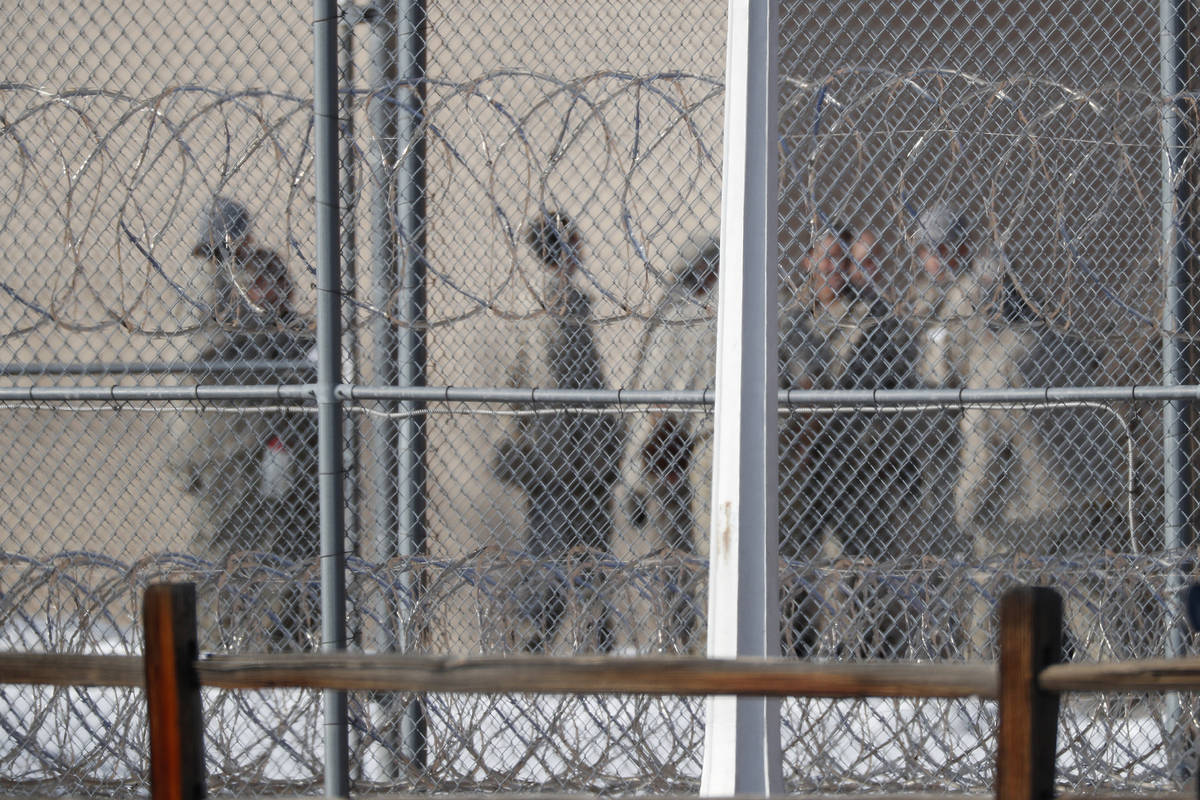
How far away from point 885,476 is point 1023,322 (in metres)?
0.93

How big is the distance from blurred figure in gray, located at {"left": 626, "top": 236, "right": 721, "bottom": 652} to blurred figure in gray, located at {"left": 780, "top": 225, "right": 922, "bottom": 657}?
0.32 meters

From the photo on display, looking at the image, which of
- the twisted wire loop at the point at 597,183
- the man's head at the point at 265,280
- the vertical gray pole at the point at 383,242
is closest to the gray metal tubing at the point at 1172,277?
the twisted wire loop at the point at 597,183

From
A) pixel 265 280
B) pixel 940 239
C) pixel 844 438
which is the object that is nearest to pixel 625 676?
pixel 940 239

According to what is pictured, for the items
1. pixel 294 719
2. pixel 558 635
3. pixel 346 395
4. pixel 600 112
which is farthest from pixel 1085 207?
pixel 294 719

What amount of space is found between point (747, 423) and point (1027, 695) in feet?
3.02

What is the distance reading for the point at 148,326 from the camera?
708 centimetres

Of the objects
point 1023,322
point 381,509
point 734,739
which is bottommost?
point 734,739

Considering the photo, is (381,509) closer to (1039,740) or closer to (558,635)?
(558,635)

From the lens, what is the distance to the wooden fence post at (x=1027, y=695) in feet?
5.89

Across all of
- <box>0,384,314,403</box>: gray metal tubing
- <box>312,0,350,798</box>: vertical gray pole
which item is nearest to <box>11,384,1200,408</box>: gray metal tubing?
<box>0,384,314,403</box>: gray metal tubing

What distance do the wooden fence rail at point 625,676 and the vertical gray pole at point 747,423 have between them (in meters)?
0.58

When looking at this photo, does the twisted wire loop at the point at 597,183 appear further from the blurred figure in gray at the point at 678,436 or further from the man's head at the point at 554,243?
the blurred figure in gray at the point at 678,436

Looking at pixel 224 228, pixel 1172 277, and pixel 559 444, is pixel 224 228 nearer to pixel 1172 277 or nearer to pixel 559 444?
pixel 559 444

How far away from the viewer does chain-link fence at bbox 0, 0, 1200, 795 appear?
396cm
